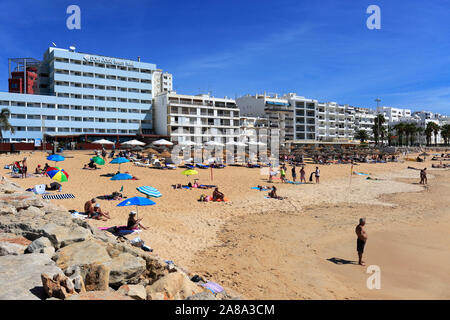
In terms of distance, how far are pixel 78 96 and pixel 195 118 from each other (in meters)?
23.2

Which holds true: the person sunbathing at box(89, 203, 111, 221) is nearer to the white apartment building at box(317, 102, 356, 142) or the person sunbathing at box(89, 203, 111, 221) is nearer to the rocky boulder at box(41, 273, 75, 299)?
the rocky boulder at box(41, 273, 75, 299)

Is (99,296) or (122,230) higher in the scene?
(99,296)

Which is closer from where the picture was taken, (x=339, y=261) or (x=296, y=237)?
(x=339, y=261)

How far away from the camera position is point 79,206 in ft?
46.1

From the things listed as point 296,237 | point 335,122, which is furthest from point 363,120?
point 296,237

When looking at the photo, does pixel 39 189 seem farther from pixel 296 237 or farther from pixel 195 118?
pixel 195 118

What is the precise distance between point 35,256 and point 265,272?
5747mm

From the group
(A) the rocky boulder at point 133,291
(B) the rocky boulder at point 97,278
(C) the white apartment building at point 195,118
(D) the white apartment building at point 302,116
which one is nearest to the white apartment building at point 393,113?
(D) the white apartment building at point 302,116

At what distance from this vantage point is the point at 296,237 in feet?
38.4

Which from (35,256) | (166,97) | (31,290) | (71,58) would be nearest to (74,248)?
(35,256)

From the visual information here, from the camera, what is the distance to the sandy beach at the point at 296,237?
7797 millimetres

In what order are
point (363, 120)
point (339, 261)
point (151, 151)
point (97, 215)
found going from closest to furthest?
point (339, 261) < point (97, 215) < point (151, 151) < point (363, 120)

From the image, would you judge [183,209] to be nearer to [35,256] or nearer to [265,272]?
[265,272]

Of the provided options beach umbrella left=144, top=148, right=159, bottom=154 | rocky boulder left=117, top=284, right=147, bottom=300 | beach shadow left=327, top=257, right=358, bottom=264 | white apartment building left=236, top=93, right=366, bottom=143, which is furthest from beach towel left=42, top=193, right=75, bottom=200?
white apartment building left=236, top=93, right=366, bottom=143
